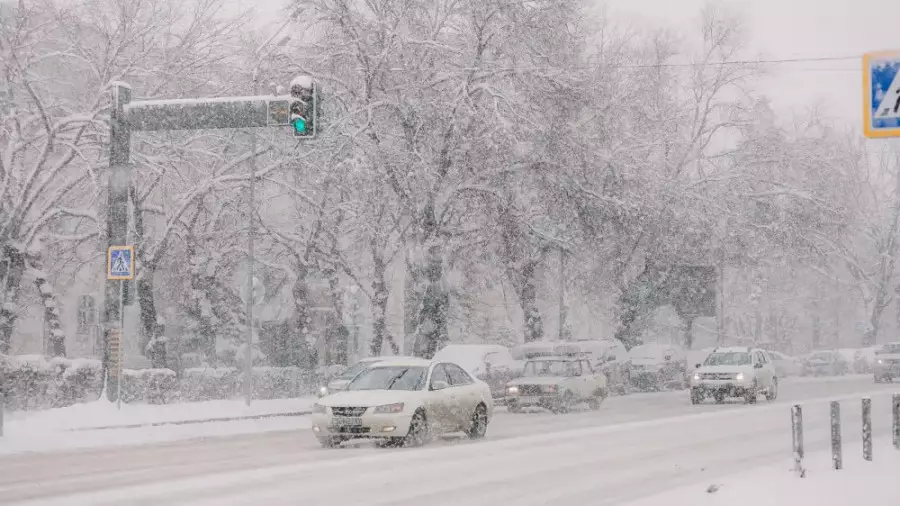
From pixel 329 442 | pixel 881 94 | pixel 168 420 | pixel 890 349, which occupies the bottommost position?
pixel 890 349

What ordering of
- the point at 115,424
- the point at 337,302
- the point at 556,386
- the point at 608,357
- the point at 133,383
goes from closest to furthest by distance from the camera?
1. the point at 115,424
2. the point at 133,383
3. the point at 556,386
4. the point at 337,302
5. the point at 608,357

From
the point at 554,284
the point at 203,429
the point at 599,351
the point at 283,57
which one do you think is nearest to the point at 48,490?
the point at 203,429

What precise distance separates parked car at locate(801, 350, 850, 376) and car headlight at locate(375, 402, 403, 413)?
55.5 metres

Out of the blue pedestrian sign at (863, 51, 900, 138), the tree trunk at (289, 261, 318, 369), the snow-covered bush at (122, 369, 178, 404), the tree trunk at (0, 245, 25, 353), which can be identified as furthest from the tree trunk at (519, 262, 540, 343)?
the blue pedestrian sign at (863, 51, 900, 138)

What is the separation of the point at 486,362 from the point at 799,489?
2539 cm

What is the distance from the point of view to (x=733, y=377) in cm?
3419

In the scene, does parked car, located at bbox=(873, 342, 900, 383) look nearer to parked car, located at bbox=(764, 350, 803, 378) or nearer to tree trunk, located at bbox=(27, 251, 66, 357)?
parked car, located at bbox=(764, 350, 803, 378)

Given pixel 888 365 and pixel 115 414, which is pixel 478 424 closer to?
pixel 115 414

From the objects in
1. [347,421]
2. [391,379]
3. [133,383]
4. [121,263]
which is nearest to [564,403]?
[391,379]

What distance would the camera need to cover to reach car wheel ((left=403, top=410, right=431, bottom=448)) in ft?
64.4

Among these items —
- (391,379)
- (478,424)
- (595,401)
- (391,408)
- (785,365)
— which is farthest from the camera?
(785,365)

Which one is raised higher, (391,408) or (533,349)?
(391,408)

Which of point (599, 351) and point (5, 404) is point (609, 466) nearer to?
point (5, 404)

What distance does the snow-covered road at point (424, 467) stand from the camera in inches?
515
